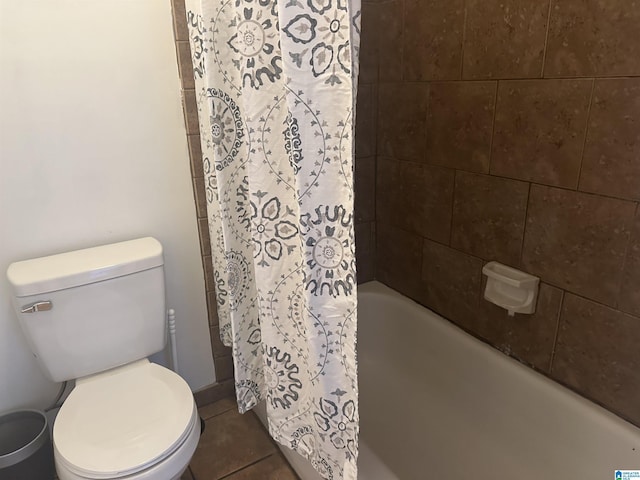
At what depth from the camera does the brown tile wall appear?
1209mm

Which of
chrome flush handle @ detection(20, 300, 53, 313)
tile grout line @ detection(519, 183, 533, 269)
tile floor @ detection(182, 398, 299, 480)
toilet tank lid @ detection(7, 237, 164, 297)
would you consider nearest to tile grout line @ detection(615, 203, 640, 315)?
tile grout line @ detection(519, 183, 533, 269)

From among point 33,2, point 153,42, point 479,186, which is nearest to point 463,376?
point 479,186

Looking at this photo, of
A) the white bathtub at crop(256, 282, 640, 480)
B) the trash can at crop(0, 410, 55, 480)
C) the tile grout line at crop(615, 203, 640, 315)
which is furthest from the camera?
the trash can at crop(0, 410, 55, 480)

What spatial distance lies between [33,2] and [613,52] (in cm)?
160

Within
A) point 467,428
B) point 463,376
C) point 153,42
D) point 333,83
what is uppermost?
point 153,42

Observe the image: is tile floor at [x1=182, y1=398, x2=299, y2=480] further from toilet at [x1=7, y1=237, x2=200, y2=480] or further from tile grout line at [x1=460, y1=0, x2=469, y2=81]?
tile grout line at [x1=460, y1=0, x2=469, y2=81]

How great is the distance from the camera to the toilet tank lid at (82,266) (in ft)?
4.53

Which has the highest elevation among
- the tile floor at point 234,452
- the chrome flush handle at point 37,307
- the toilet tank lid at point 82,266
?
the toilet tank lid at point 82,266

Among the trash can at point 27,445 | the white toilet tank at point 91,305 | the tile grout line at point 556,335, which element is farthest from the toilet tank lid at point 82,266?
the tile grout line at point 556,335

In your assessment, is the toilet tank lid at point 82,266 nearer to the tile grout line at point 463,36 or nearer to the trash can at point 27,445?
the trash can at point 27,445

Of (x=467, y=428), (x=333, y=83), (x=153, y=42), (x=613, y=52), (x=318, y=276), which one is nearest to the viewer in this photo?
(x=333, y=83)

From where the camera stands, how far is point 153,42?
1534 millimetres

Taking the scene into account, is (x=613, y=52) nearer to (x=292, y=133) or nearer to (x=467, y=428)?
(x=292, y=133)

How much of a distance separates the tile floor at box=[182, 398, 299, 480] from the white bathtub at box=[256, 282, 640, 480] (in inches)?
4.5
